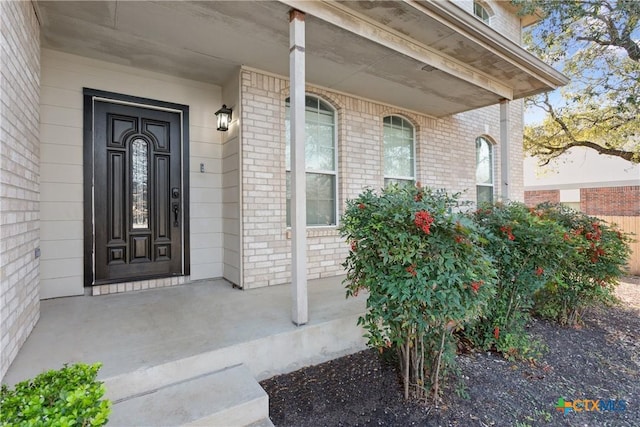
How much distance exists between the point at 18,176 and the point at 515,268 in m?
4.07

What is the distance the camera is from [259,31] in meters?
3.02

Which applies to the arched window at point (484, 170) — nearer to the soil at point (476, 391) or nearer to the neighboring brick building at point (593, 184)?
the soil at point (476, 391)

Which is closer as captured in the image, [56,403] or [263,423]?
[56,403]

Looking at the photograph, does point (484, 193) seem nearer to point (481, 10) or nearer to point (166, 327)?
point (481, 10)

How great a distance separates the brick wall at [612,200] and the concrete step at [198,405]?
50.2 feet

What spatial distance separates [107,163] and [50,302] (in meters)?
1.56

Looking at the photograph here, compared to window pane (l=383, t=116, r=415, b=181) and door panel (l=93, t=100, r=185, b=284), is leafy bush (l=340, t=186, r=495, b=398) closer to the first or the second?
door panel (l=93, t=100, r=185, b=284)

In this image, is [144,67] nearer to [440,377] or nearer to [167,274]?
[167,274]

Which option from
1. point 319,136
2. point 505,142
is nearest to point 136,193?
point 319,136

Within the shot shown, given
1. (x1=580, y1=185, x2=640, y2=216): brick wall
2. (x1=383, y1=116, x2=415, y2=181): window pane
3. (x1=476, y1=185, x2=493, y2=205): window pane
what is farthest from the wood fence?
(x1=580, y1=185, x2=640, y2=216): brick wall

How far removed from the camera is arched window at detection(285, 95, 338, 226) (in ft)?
14.7

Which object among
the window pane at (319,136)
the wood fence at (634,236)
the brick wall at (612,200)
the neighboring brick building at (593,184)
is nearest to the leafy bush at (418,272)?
the window pane at (319,136)

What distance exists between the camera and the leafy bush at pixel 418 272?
1.96 metres

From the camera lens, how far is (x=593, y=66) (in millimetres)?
6945
